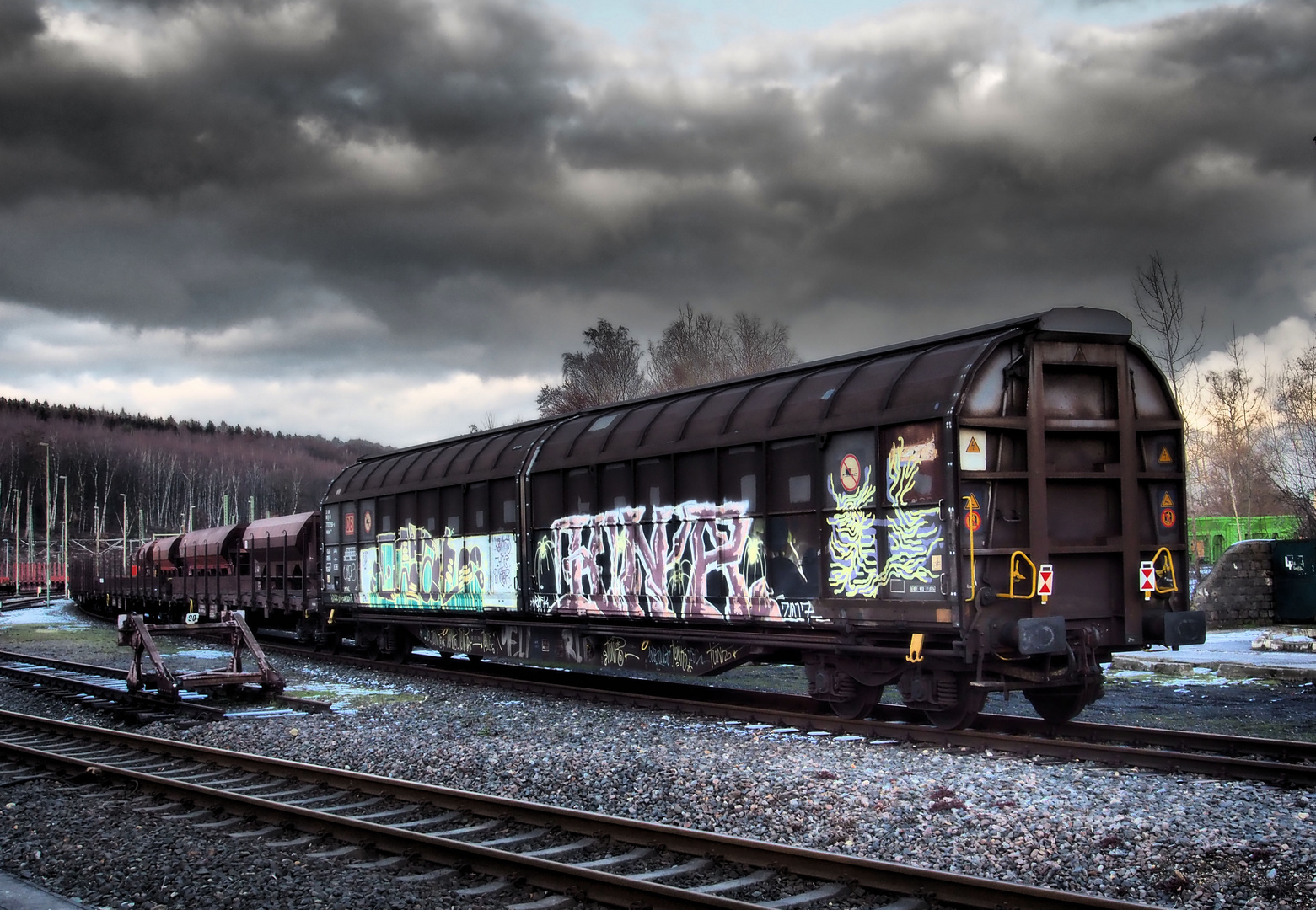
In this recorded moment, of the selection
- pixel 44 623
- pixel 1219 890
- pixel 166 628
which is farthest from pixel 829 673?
pixel 44 623

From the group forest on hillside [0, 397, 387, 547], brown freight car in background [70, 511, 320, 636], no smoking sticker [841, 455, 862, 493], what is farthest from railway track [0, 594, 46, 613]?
no smoking sticker [841, 455, 862, 493]

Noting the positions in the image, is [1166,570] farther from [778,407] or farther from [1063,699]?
[778,407]

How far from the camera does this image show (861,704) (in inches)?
434

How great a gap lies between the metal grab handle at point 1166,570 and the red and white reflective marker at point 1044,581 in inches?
66.1

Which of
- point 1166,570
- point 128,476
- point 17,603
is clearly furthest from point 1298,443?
point 128,476

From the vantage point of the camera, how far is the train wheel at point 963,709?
10.0 meters

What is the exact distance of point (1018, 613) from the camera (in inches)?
386

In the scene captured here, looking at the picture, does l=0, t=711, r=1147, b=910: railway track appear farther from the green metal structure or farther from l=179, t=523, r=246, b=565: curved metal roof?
the green metal structure

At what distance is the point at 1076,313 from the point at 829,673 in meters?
4.69

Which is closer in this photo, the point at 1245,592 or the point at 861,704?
the point at 861,704

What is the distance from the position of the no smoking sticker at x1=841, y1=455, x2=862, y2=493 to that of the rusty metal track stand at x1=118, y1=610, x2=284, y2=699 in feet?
28.9

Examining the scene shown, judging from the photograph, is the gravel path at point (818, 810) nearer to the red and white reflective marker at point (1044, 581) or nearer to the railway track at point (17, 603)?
the red and white reflective marker at point (1044, 581)

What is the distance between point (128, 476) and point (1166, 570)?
13176cm

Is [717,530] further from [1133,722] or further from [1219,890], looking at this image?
[1219,890]
